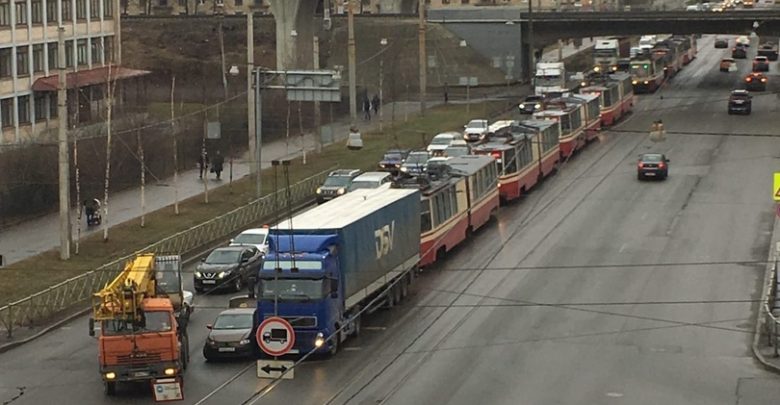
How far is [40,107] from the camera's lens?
3381 inches

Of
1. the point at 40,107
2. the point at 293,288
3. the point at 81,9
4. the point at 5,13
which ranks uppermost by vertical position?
the point at 81,9

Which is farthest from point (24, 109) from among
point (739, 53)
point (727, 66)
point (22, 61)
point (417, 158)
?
point (739, 53)

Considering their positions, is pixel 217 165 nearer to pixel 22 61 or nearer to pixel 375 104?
pixel 22 61

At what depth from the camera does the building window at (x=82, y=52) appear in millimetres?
93219

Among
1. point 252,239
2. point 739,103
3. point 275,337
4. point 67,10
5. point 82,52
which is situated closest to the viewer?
Result: point 275,337

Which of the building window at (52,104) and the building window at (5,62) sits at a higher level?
the building window at (5,62)

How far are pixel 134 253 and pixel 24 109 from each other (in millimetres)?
38591

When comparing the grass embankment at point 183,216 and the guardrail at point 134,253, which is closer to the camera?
the guardrail at point 134,253

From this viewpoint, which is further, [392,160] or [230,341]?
[392,160]

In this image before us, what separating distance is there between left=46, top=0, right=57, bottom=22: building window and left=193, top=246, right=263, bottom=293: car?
45.6m

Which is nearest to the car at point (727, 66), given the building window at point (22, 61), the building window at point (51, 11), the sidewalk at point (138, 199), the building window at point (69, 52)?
the sidewalk at point (138, 199)

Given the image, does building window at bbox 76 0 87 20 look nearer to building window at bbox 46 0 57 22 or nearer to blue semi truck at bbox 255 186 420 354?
building window at bbox 46 0 57 22

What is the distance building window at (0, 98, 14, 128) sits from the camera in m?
81.3

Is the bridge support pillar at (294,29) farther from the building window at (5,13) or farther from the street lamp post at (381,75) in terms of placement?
the building window at (5,13)
